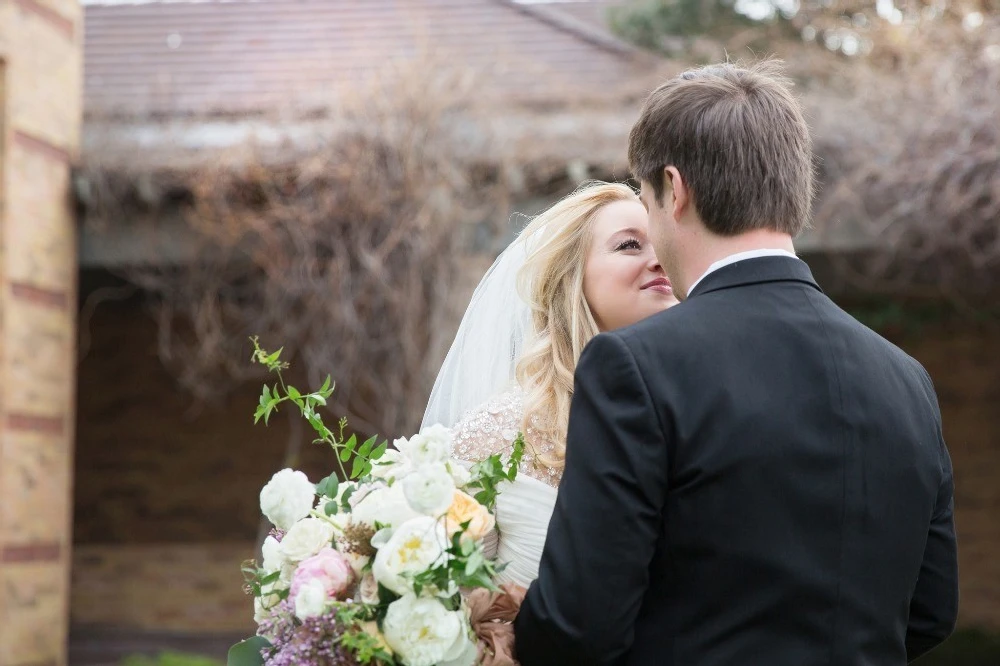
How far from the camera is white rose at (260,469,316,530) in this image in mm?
2209

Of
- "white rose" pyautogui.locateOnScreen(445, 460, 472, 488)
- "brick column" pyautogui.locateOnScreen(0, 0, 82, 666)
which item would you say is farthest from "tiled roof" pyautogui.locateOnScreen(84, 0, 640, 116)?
"white rose" pyautogui.locateOnScreen(445, 460, 472, 488)

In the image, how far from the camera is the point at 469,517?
2.06m

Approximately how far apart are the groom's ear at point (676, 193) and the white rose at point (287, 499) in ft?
2.83

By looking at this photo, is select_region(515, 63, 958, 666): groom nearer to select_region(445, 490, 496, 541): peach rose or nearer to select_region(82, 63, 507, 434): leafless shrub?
select_region(445, 490, 496, 541): peach rose

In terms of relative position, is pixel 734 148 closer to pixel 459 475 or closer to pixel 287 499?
pixel 459 475

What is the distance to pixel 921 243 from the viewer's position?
27.6 feet

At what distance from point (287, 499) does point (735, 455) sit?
0.89m

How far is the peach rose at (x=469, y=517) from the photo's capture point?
203cm

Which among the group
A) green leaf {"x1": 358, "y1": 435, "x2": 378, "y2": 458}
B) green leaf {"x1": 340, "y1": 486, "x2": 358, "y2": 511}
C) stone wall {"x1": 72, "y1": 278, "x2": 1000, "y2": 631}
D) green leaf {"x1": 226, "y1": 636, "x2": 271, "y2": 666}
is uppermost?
green leaf {"x1": 358, "y1": 435, "x2": 378, "y2": 458}

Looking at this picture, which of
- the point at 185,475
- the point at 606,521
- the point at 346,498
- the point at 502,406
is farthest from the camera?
the point at 185,475

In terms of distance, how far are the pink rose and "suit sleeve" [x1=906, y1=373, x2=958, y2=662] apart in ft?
3.45

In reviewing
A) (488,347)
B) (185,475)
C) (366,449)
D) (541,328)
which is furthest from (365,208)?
(366,449)

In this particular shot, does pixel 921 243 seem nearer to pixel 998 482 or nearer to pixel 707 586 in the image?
pixel 998 482

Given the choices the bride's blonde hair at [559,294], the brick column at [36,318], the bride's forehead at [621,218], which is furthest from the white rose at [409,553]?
the brick column at [36,318]
